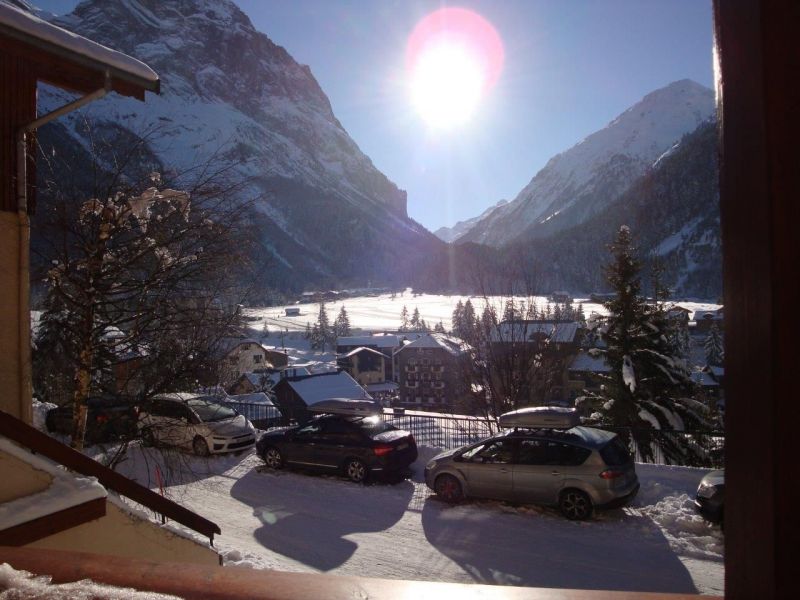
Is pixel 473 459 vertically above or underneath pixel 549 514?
above

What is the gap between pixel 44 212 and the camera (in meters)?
6.09

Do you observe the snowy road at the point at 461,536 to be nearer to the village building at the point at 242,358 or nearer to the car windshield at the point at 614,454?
the car windshield at the point at 614,454

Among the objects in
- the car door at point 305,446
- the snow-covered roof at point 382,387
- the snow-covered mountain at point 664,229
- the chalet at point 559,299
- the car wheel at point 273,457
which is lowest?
the snow-covered roof at point 382,387

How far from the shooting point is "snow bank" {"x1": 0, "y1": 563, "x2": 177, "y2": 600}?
1.03 m

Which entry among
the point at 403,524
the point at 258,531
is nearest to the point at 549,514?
the point at 403,524

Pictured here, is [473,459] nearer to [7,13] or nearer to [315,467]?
[315,467]

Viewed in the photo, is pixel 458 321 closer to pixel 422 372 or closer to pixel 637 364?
pixel 637 364

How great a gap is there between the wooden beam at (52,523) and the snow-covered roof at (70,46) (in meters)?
3.85

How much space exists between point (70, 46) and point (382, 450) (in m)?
8.74

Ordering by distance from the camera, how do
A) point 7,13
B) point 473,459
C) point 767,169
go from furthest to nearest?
point 473,459 → point 7,13 → point 767,169

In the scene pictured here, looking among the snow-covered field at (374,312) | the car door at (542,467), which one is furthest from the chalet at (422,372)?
the snow-covered field at (374,312)

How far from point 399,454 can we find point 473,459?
2.12m

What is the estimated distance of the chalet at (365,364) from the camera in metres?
73.4

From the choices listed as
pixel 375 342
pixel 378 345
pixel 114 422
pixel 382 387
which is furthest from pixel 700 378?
pixel 375 342
